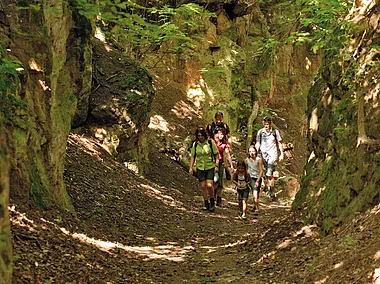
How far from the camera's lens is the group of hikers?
415 inches

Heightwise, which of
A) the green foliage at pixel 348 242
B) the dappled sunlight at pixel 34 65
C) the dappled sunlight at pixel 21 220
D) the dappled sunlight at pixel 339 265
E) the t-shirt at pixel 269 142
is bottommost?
the dappled sunlight at pixel 21 220

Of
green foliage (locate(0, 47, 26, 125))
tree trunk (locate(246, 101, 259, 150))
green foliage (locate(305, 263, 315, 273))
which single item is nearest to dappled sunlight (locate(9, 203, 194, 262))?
green foliage (locate(0, 47, 26, 125))

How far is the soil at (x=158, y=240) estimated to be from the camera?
5440 mm

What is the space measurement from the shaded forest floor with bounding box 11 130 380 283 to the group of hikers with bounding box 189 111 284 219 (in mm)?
620

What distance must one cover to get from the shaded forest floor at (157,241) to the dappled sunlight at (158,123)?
226 inches

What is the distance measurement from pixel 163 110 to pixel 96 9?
14.3 m

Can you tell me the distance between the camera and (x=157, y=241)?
8.67 meters

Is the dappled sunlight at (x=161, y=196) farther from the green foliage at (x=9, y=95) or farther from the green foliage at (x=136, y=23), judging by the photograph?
the green foliage at (x=9, y=95)

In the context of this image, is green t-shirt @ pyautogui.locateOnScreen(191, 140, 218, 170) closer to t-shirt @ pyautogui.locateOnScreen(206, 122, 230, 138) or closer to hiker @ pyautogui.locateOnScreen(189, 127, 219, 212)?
hiker @ pyautogui.locateOnScreen(189, 127, 219, 212)

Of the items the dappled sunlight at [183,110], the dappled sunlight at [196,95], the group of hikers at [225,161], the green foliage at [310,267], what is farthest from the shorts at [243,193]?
the dappled sunlight at [196,95]

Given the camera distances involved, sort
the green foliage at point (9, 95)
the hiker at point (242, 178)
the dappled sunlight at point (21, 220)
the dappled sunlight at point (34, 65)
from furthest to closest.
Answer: the hiker at point (242, 178) → the dappled sunlight at point (34, 65) → the green foliage at point (9, 95) → the dappled sunlight at point (21, 220)

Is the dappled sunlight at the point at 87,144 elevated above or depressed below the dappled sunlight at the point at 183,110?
below

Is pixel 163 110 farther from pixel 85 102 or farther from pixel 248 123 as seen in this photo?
pixel 85 102

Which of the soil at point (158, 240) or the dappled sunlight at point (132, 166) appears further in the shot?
the dappled sunlight at point (132, 166)
